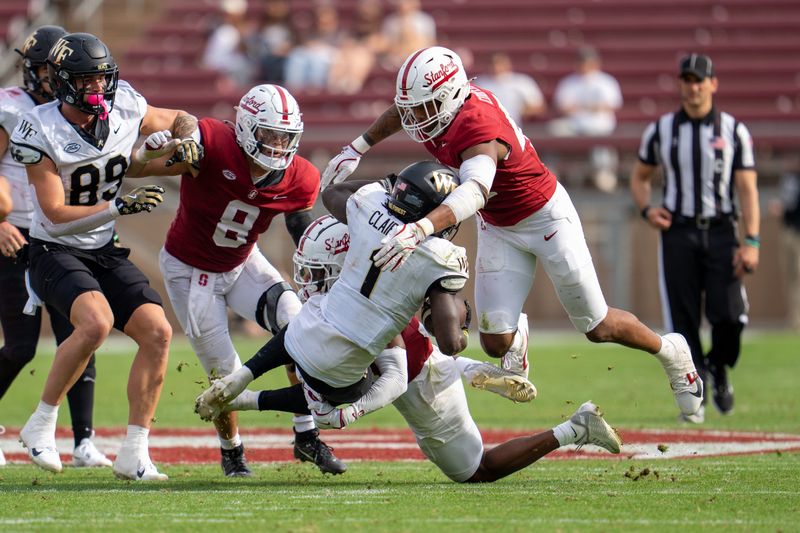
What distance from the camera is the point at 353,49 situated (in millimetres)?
15172

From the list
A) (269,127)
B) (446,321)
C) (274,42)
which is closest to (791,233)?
(274,42)

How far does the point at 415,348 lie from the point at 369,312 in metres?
0.37

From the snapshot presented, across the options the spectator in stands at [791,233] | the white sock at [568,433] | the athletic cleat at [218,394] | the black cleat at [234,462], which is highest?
the athletic cleat at [218,394]

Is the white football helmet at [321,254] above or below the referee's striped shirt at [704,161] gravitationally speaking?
above

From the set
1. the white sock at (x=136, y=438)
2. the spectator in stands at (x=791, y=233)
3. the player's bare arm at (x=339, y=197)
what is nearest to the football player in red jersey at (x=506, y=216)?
the player's bare arm at (x=339, y=197)

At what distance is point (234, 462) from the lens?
549 centimetres

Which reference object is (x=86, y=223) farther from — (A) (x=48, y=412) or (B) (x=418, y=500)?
(B) (x=418, y=500)

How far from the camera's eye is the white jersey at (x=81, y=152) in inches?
206

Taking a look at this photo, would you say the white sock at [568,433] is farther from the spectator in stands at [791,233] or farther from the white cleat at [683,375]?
the spectator in stands at [791,233]

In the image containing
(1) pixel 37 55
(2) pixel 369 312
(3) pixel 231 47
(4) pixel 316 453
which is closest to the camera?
(2) pixel 369 312

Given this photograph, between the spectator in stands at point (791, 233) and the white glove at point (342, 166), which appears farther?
the spectator in stands at point (791, 233)

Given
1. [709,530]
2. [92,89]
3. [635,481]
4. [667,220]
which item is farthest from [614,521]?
[667,220]

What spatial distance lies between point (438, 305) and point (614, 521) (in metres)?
1.01

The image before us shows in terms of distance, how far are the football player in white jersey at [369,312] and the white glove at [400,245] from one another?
93mm
